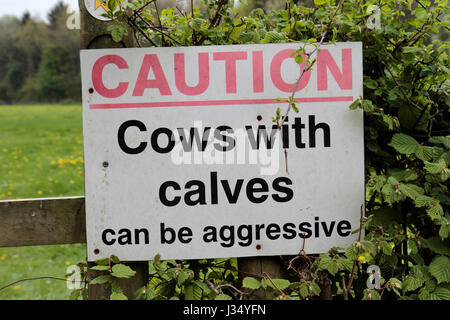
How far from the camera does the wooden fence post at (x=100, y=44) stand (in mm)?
1749

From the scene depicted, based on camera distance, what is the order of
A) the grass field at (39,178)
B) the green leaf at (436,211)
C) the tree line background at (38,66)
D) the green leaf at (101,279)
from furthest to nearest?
the tree line background at (38,66), the grass field at (39,178), the green leaf at (101,279), the green leaf at (436,211)

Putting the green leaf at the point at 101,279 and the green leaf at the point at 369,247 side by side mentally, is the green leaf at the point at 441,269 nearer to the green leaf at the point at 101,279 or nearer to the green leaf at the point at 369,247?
the green leaf at the point at 369,247

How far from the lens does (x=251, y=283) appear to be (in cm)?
170

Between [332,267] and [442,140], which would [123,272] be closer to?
[332,267]

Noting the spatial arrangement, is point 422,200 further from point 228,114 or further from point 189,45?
point 189,45

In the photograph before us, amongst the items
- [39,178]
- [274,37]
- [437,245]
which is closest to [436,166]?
[437,245]

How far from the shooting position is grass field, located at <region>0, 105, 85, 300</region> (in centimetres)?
416

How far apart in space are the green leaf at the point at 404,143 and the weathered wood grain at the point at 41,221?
123 centimetres

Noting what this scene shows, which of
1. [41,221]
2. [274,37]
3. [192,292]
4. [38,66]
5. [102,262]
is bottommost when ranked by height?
[192,292]

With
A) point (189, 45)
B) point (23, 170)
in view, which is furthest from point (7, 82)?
point (189, 45)

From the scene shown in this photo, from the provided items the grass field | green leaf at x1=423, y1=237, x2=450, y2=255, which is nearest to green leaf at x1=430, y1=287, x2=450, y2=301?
green leaf at x1=423, y1=237, x2=450, y2=255

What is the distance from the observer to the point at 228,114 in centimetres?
178

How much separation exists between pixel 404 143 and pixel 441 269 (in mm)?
476

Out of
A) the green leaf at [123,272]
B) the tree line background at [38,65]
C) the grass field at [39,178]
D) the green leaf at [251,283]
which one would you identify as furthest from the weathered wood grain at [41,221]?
the tree line background at [38,65]
